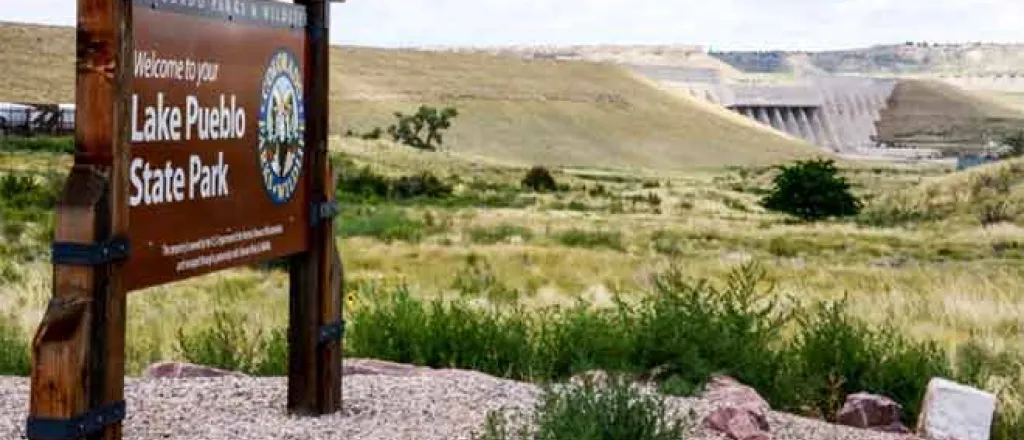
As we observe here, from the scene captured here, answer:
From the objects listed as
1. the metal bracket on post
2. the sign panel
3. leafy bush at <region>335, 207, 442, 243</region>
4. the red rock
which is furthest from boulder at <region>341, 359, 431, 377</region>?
leafy bush at <region>335, 207, 442, 243</region>

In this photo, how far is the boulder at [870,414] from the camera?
10227 millimetres

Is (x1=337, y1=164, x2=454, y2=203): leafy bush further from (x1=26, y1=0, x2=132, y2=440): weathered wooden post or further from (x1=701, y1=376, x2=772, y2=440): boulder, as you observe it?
(x1=26, y1=0, x2=132, y2=440): weathered wooden post

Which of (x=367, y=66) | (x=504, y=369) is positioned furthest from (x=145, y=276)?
(x=367, y=66)

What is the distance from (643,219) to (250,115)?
44579 millimetres

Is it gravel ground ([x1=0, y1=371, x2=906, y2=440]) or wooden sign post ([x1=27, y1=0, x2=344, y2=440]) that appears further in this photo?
gravel ground ([x1=0, y1=371, x2=906, y2=440])

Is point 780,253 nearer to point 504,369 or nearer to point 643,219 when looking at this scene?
point 643,219

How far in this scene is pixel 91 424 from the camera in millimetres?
6719

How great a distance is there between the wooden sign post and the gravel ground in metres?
0.35

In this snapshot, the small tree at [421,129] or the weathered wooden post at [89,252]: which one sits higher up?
the weathered wooden post at [89,252]

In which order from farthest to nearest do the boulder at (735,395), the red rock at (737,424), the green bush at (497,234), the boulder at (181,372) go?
1. the green bush at (497,234)
2. the boulder at (181,372)
3. the boulder at (735,395)
4. the red rock at (737,424)

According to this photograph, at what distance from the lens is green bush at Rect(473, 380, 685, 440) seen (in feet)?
25.1

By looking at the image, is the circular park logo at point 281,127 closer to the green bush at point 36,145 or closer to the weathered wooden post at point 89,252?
the weathered wooden post at point 89,252

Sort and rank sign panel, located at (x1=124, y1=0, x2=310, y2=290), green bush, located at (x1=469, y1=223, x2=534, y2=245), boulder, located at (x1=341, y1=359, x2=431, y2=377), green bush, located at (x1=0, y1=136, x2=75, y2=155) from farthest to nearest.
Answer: green bush, located at (x1=0, y1=136, x2=75, y2=155) < green bush, located at (x1=469, y1=223, x2=534, y2=245) < boulder, located at (x1=341, y1=359, x2=431, y2=377) < sign panel, located at (x1=124, y1=0, x2=310, y2=290)

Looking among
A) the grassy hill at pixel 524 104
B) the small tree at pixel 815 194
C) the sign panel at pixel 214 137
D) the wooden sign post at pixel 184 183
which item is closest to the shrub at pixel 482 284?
the wooden sign post at pixel 184 183
